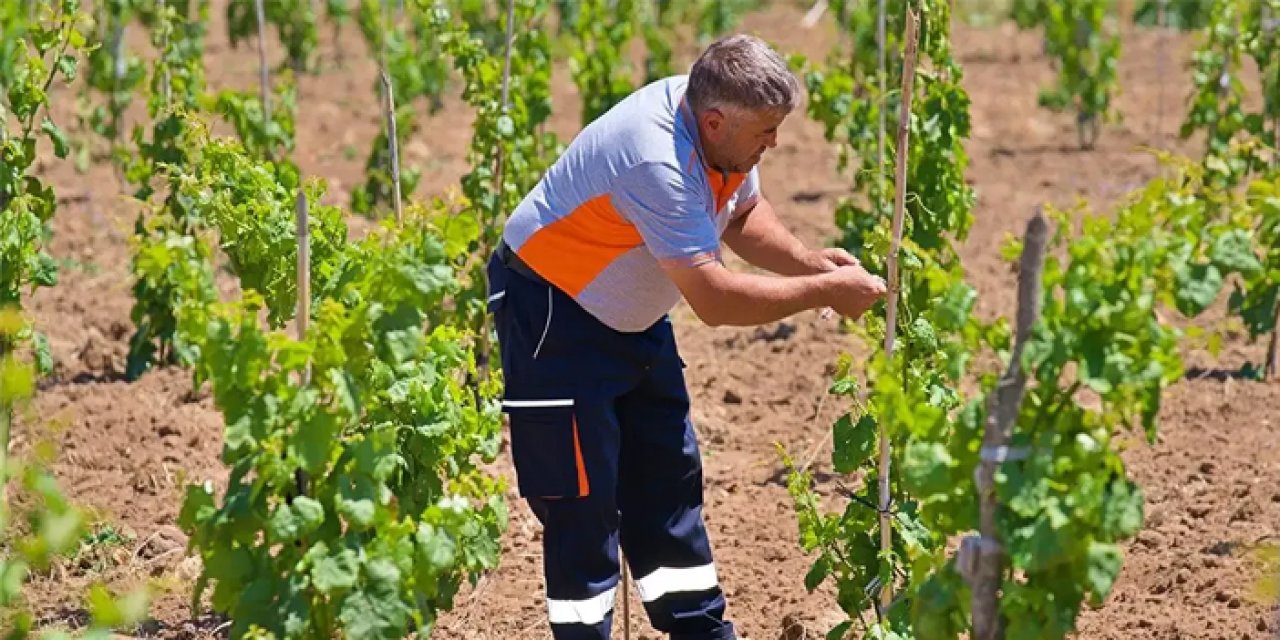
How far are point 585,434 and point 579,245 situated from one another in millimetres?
434

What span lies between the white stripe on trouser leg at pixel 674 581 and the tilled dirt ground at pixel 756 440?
358 mm

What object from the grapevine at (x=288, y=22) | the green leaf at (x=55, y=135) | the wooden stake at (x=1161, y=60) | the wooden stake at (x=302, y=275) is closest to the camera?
the wooden stake at (x=302, y=275)

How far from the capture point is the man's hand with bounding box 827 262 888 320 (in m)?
3.87

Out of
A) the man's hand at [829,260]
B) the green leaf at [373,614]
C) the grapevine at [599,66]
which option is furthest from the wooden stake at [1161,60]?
the green leaf at [373,614]

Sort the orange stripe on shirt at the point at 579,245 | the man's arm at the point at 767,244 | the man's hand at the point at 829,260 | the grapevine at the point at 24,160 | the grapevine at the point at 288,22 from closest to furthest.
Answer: the orange stripe on shirt at the point at 579,245 < the man's hand at the point at 829,260 < the man's arm at the point at 767,244 < the grapevine at the point at 24,160 < the grapevine at the point at 288,22

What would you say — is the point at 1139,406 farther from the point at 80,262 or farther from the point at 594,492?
the point at 80,262

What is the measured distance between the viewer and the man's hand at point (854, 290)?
387cm

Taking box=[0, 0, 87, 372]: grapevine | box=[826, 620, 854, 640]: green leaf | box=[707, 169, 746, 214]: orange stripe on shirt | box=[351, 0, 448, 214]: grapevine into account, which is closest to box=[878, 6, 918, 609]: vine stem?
box=[826, 620, 854, 640]: green leaf

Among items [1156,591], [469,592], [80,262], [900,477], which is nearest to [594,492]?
[900,477]

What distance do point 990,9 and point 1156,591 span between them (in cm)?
1265

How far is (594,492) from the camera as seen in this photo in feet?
13.4

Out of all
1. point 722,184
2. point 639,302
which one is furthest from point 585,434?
point 722,184

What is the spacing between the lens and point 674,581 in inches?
171

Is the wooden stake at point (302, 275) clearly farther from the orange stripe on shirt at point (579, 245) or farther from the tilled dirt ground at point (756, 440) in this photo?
the orange stripe on shirt at point (579, 245)
